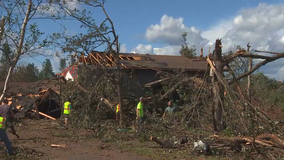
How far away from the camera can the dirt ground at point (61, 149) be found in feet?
25.5

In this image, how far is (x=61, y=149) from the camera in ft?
28.6

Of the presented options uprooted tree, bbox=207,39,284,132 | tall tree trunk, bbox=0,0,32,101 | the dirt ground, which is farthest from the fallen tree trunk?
tall tree trunk, bbox=0,0,32,101

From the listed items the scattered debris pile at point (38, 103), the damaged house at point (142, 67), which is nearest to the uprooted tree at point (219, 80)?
the damaged house at point (142, 67)

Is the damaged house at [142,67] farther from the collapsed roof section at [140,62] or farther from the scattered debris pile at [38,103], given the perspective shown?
the scattered debris pile at [38,103]

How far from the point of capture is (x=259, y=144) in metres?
Answer: 7.02

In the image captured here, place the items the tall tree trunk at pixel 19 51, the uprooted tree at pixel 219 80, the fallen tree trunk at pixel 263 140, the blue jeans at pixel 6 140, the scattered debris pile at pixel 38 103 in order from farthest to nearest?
the scattered debris pile at pixel 38 103, the tall tree trunk at pixel 19 51, the uprooted tree at pixel 219 80, the blue jeans at pixel 6 140, the fallen tree trunk at pixel 263 140

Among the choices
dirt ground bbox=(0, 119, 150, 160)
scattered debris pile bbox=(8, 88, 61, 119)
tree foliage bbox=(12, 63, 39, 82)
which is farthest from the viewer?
scattered debris pile bbox=(8, 88, 61, 119)

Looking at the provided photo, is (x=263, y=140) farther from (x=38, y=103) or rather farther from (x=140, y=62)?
(x=38, y=103)

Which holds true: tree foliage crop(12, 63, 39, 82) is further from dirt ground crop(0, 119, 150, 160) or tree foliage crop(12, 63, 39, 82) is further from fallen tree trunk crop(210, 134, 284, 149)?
fallen tree trunk crop(210, 134, 284, 149)

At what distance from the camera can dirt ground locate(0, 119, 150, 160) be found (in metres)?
7.78

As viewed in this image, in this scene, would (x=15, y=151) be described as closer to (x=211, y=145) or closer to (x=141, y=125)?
(x=141, y=125)

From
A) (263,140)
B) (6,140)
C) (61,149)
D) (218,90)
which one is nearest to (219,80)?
(218,90)

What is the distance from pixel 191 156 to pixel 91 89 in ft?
21.8

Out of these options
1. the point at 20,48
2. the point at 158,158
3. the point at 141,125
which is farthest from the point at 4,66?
the point at 158,158
